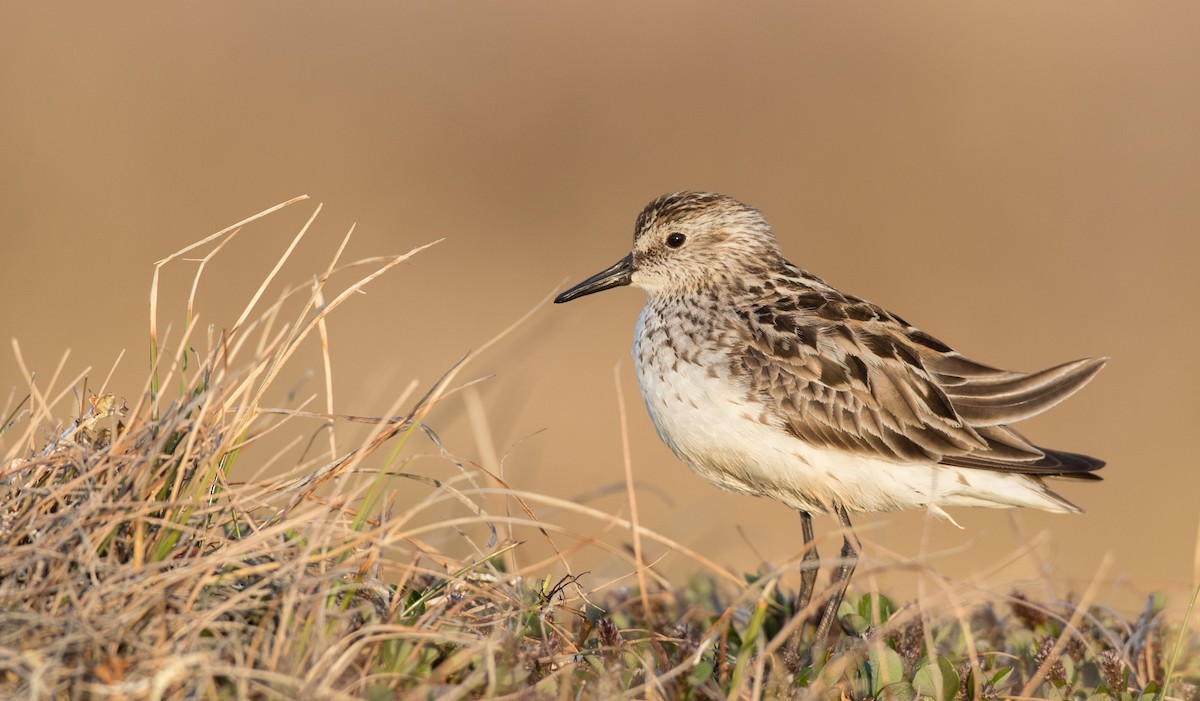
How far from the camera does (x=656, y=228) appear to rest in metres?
6.46

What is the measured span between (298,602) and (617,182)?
42.9 ft

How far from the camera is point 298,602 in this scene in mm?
3449

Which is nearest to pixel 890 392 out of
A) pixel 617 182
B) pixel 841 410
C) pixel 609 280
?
pixel 841 410

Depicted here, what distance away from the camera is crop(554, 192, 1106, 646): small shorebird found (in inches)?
210

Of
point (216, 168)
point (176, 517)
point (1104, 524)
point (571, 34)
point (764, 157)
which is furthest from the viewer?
Answer: point (571, 34)

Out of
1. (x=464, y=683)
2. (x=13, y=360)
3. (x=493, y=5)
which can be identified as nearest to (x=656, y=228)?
(x=464, y=683)

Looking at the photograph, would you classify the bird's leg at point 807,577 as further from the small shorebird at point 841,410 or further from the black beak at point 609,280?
the black beak at point 609,280

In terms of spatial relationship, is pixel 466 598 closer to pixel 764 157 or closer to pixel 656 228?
pixel 656 228

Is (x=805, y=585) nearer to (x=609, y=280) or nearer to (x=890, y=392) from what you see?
(x=890, y=392)

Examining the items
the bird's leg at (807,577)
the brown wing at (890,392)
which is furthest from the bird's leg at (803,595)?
the brown wing at (890,392)

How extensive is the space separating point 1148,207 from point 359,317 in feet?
32.1

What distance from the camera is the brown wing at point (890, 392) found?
5395 millimetres

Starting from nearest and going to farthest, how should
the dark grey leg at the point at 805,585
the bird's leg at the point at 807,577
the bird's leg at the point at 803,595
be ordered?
the bird's leg at the point at 803,595 < the dark grey leg at the point at 805,585 < the bird's leg at the point at 807,577

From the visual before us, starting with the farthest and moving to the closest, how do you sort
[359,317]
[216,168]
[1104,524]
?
[216,168], [359,317], [1104,524]
